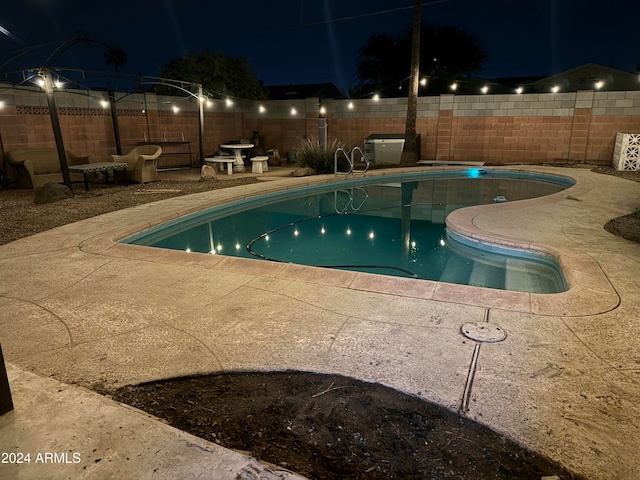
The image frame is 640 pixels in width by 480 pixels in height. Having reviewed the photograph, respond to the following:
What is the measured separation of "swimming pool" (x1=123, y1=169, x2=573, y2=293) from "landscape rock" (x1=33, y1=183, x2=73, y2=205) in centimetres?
264

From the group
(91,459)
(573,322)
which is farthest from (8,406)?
(573,322)

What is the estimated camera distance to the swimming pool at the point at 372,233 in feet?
14.9

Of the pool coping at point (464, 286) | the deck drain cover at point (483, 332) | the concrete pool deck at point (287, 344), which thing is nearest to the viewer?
the concrete pool deck at point (287, 344)

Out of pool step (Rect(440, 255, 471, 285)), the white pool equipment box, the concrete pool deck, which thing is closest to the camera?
the concrete pool deck

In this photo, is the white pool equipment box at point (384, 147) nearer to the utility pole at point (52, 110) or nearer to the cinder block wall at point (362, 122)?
the cinder block wall at point (362, 122)

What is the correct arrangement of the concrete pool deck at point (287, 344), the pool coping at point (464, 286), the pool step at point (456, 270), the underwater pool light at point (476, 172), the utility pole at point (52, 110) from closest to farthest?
1. the concrete pool deck at point (287, 344)
2. the pool coping at point (464, 286)
3. the pool step at point (456, 270)
4. the utility pole at point (52, 110)
5. the underwater pool light at point (476, 172)

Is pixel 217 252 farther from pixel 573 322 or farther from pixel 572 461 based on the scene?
pixel 572 461

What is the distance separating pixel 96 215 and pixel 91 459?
5598mm

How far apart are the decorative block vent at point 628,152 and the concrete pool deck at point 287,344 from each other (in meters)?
7.40

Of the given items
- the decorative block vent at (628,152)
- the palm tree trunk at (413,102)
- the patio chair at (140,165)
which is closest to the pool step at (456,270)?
the patio chair at (140,165)

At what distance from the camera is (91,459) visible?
155cm

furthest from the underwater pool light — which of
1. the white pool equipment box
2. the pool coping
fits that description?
the pool coping

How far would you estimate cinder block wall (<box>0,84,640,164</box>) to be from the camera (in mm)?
9844

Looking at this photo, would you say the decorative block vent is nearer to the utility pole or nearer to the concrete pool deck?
the concrete pool deck
